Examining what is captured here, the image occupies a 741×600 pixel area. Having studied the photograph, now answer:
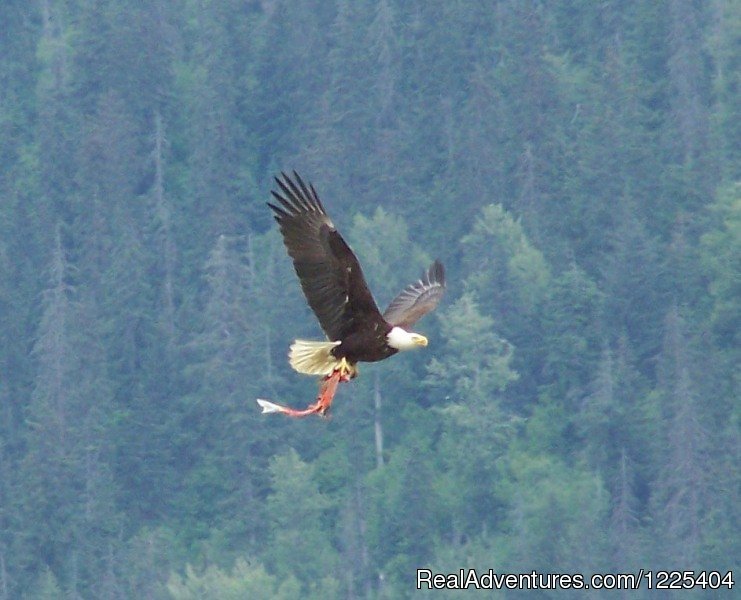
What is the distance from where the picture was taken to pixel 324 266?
15.4 metres

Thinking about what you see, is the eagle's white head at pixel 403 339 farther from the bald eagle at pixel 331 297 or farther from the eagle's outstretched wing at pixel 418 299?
the eagle's outstretched wing at pixel 418 299

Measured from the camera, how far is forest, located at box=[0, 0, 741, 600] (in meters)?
53.4

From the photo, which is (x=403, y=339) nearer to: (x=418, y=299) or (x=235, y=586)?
(x=418, y=299)

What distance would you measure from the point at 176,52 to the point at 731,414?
25543 mm

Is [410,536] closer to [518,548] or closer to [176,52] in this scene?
[518,548]

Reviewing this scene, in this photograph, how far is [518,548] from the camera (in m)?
50.8

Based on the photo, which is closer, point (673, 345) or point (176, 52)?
point (673, 345)

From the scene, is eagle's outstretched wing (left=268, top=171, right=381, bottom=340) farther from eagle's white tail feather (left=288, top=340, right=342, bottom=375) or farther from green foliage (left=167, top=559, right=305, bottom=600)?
green foliage (left=167, top=559, right=305, bottom=600)

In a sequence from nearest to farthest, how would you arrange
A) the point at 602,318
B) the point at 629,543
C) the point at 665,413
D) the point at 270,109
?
the point at 629,543, the point at 665,413, the point at 602,318, the point at 270,109

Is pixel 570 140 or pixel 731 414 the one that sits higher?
pixel 570 140

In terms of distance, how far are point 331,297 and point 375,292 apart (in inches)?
1644

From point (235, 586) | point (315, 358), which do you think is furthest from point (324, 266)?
point (235, 586)

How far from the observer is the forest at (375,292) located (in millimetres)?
53438

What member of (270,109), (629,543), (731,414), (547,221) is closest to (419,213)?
(547,221)
